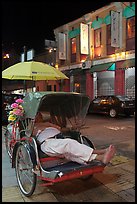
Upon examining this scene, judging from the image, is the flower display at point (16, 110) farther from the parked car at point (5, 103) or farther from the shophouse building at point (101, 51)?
the shophouse building at point (101, 51)

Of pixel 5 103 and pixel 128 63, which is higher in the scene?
pixel 128 63

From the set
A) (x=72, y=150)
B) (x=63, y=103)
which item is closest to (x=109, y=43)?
(x=63, y=103)

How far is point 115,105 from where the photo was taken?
561 inches

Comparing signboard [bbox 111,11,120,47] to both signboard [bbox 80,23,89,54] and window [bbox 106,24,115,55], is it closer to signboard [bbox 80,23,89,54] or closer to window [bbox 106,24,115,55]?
window [bbox 106,24,115,55]

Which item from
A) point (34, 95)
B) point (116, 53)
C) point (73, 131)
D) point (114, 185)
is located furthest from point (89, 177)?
point (116, 53)

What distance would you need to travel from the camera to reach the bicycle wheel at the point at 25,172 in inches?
145

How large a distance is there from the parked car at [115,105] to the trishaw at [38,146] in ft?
31.9

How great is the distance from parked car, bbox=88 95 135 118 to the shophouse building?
2198 millimetres

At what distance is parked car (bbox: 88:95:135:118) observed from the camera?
13.9 m

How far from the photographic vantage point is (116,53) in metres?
18.5

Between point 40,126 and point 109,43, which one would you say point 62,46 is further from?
point 40,126

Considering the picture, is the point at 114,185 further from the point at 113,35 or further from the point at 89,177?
the point at 113,35

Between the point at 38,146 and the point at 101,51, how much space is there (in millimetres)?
17231

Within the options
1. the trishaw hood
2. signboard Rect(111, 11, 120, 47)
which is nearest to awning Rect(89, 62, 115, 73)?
signboard Rect(111, 11, 120, 47)
